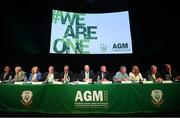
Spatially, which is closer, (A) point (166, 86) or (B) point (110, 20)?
(A) point (166, 86)

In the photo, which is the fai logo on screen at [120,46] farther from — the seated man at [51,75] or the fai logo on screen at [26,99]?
the fai logo on screen at [26,99]

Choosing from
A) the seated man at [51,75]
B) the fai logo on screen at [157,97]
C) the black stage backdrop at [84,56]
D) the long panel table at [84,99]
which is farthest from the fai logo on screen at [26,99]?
the black stage backdrop at [84,56]

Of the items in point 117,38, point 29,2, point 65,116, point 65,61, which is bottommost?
point 65,116

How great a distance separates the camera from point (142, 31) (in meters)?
9.27

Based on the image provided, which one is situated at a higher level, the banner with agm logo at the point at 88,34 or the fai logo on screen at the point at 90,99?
the banner with agm logo at the point at 88,34

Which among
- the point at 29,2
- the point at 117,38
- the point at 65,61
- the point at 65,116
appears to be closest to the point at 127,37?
the point at 117,38

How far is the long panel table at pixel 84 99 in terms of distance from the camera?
232 inches

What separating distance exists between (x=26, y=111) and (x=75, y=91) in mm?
1085

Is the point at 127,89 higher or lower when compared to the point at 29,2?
lower

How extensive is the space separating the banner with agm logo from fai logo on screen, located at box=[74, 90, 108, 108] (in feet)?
10.5

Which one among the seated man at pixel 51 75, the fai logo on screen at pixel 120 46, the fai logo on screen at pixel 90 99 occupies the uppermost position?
the fai logo on screen at pixel 120 46

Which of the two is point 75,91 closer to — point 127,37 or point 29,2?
point 127,37

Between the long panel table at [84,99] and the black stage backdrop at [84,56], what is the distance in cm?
323

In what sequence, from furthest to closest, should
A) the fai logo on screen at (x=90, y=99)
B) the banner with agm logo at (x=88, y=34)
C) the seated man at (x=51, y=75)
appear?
the banner with agm logo at (x=88, y=34)
the seated man at (x=51, y=75)
the fai logo on screen at (x=90, y=99)
